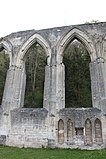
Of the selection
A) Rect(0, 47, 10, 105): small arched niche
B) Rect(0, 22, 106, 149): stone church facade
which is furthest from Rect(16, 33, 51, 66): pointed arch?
Rect(0, 47, 10, 105): small arched niche

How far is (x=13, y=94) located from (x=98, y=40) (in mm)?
6393

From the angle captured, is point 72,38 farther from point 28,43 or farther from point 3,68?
point 3,68

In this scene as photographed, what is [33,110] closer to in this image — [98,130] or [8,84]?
[8,84]

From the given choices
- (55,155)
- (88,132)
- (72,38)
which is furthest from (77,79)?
(55,155)

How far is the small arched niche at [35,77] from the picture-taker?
716 inches

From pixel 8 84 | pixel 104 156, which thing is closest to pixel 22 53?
pixel 8 84

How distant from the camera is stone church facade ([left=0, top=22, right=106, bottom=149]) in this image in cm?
1114

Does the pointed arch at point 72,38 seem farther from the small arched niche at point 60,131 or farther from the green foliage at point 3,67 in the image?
the green foliage at point 3,67

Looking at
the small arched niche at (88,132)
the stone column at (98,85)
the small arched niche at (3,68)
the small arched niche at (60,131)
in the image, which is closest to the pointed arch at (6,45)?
the small arched niche at (3,68)

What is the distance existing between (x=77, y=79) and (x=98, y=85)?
5.42 metres

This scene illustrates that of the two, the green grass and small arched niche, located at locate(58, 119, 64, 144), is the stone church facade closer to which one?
small arched niche, located at locate(58, 119, 64, 144)

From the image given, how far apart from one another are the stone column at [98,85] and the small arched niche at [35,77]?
21.7 feet

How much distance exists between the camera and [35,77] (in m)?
19.5

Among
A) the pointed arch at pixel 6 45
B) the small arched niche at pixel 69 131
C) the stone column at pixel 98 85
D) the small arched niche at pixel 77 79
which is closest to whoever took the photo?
the small arched niche at pixel 69 131
